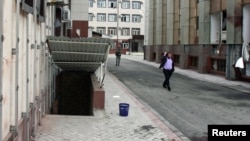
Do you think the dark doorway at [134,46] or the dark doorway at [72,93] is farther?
the dark doorway at [134,46]

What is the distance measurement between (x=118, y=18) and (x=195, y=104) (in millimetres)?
76282

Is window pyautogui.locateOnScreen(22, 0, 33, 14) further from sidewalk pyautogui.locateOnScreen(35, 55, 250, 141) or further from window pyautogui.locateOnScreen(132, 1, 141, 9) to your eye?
window pyautogui.locateOnScreen(132, 1, 141, 9)

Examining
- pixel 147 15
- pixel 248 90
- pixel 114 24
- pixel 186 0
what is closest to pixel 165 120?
pixel 248 90

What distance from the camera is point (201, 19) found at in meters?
28.6

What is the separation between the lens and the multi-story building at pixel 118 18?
3477 inches

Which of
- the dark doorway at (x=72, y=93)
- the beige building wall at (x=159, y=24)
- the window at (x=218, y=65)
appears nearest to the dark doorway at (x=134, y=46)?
the beige building wall at (x=159, y=24)

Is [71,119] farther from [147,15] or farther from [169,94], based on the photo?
[147,15]

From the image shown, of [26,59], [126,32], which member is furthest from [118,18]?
[26,59]

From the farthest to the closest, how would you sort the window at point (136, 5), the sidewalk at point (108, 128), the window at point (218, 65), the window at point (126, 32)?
1. the window at point (136, 5)
2. the window at point (126, 32)
3. the window at point (218, 65)
4. the sidewalk at point (108, 128)

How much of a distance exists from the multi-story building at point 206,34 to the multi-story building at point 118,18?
4652cm

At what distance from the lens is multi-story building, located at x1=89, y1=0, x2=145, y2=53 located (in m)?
88.3

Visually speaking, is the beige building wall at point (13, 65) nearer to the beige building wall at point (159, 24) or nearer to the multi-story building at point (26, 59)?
the multi-story building at point (26, 59)

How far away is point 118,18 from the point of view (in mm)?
89312

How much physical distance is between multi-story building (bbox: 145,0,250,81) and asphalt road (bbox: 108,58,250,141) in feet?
11.4
